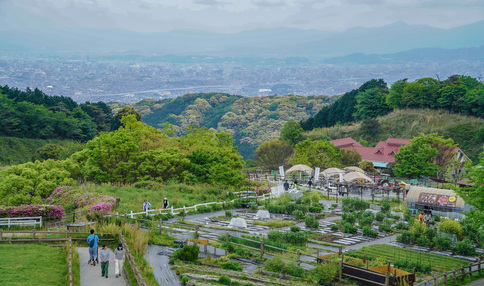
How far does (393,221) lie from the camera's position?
31.7m

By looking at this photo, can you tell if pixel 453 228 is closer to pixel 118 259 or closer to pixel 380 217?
pixel 380 217

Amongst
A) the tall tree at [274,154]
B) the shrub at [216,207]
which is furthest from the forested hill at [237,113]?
the shrub at [216,207]

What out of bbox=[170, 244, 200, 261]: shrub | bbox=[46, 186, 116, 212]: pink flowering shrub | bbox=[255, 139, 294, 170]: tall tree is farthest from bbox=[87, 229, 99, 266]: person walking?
bbox=[255, 139, 294, 170]: tall tree

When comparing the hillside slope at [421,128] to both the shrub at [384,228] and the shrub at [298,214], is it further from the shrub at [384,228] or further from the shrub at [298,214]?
the shrub at [384,228]

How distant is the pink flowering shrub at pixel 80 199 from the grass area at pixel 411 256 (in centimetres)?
1342

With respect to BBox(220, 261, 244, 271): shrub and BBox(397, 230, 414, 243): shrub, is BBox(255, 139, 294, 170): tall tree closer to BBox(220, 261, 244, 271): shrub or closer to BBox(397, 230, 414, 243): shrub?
BBox(397, 230, 414, 243): shrub

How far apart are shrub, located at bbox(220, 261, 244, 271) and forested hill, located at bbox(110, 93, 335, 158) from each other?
11432cm

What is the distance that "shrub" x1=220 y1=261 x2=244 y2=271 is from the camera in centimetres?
1997

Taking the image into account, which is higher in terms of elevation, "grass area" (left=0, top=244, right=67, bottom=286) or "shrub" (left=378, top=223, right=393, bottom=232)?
"grass area" (left=0, top=244, right=67, bottom=286)

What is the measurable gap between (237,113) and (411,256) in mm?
145497

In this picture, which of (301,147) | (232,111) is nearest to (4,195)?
(301,147)

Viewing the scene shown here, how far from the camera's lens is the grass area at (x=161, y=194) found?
3400cm

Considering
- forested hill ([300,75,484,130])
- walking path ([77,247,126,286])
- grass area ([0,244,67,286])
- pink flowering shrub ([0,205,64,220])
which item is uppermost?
forested hill ([300,75,484,130])

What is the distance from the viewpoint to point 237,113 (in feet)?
550
